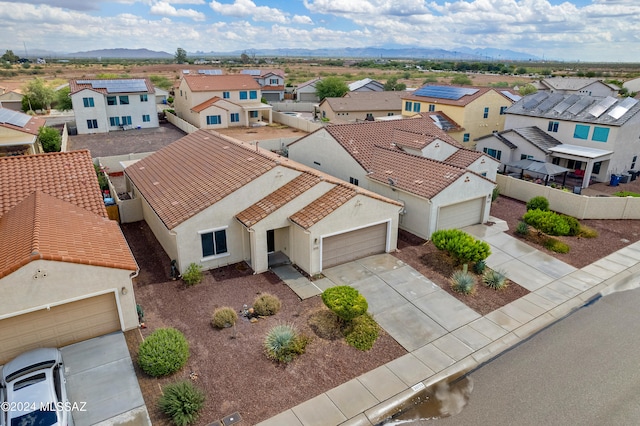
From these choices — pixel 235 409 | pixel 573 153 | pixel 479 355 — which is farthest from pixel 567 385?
pixel 573 153

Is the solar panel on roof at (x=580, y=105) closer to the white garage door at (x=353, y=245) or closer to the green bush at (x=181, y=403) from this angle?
the white garage door at (x=353, y=245)

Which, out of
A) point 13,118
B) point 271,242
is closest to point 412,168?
point 271,242

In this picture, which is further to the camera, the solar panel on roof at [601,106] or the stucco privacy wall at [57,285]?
the solar panel on roof at [601,106]

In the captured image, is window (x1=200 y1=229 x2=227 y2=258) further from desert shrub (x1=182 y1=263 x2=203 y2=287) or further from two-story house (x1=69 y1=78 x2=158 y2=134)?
two-story house (x1=69 y1=78 x2=158 y2=134)

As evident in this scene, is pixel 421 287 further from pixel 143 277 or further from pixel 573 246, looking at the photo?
pixel 143 277

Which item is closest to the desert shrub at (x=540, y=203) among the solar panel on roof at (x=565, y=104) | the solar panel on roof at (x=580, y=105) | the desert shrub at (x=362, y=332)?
the solar panel on roof at (x=580, y=105)

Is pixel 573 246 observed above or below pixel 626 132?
below
